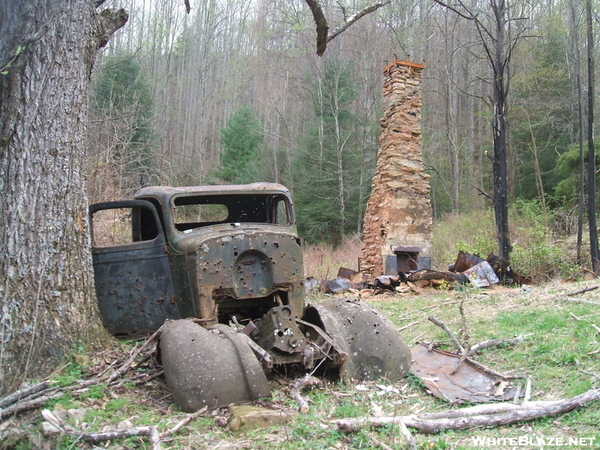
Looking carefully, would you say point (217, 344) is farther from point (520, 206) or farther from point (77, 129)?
point (520, 206)

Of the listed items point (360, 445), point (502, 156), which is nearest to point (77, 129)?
point (360, 445)

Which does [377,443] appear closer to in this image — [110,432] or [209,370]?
[209,370]

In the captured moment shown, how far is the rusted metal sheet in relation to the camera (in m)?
4.22

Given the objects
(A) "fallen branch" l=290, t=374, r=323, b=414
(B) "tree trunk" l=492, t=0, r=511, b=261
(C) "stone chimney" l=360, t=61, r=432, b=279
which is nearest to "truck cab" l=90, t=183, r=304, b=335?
(A) "fallen branch" l=290, t=374, r=323, b=414

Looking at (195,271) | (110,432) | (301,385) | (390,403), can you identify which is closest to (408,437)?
(390,403)

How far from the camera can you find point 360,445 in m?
3.25

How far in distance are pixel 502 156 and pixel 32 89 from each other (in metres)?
11.5

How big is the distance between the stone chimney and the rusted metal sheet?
25.5 feet

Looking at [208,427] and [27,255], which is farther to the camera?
[27,255]

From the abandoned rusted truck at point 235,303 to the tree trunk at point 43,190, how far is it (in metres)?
0.46

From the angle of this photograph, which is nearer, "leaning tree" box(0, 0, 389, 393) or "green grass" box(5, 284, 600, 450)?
"green grass" box(5, 284, 600, 450)

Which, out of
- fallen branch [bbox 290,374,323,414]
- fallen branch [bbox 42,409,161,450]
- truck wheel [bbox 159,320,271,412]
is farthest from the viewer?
fallen branch [bbox 290,374,323,414]

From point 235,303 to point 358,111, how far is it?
75.2 feet

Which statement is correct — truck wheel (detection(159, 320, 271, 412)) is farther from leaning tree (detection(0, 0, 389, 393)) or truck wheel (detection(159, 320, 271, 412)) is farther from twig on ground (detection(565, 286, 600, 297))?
twig on ground (detection(565, 286, 600, 297))
